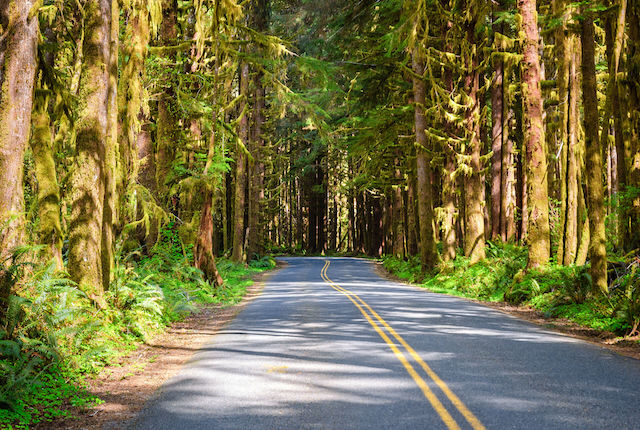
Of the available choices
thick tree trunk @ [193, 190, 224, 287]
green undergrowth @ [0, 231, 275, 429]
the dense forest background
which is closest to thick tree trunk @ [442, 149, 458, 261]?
the dense forest background

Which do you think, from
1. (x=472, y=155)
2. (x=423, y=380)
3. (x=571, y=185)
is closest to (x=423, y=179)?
(x=472, y=155)

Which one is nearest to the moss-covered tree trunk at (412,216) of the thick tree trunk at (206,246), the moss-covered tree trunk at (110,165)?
the thick tree trunk at (206,246)

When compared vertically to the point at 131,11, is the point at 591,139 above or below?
below

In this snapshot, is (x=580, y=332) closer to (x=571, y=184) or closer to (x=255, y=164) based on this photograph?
(x=571, y=184)

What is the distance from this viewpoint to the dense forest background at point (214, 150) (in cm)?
823

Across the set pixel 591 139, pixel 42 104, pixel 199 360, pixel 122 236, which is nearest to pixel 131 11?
pixel 42 104

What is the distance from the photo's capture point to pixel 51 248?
33.3 ft

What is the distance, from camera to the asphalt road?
567 centimetres

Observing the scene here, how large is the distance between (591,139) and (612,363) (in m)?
7.69

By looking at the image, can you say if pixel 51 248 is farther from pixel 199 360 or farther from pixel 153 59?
pixel 153 59

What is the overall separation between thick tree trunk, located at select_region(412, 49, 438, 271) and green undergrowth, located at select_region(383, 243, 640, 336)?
1.05m

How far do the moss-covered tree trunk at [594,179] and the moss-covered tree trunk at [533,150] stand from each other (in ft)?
9.15

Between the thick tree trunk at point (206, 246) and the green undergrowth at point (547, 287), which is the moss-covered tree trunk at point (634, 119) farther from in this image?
the thick tree trunk at point (206, 246)

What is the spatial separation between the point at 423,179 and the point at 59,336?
2121cm
